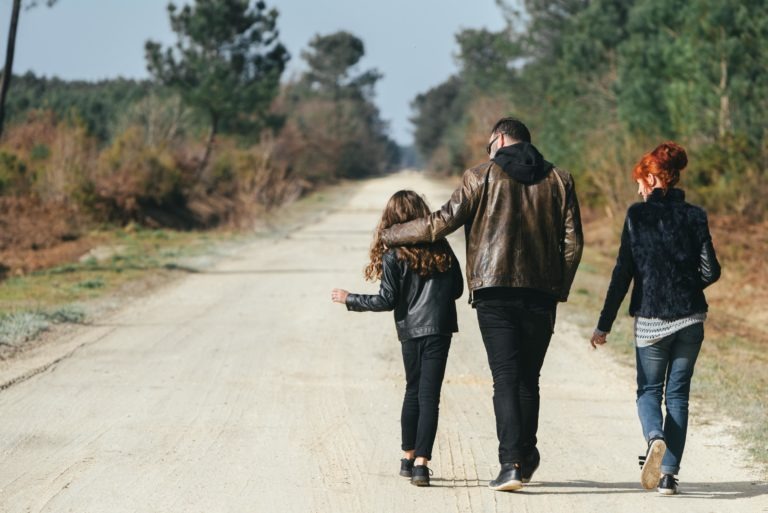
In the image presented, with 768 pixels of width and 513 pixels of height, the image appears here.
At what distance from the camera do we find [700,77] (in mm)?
22562

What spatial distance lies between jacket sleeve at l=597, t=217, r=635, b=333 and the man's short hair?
0.72m

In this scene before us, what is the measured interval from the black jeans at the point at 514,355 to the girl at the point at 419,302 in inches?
10.4

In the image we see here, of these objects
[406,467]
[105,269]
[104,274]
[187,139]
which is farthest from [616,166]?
[187,139]

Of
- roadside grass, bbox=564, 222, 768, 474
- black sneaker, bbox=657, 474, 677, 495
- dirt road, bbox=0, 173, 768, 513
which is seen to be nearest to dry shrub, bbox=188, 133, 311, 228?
roadside grass, bbox=564, 222, 768, 474

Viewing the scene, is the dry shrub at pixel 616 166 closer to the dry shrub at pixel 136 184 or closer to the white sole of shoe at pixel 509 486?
the dry shrub at pixel 136 184

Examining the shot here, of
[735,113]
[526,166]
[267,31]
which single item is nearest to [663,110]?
[735,113]

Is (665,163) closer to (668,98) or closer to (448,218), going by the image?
(448,218)

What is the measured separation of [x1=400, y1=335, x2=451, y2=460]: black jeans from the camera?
5836mm

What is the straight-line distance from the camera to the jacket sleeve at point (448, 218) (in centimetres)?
558

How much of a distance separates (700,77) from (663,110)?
3.46 meters

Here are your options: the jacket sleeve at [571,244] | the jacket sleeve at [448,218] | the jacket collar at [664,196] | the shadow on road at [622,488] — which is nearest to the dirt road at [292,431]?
the shadow on road at [622,488]

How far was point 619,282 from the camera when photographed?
5.81 m

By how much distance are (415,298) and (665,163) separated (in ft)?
4.96

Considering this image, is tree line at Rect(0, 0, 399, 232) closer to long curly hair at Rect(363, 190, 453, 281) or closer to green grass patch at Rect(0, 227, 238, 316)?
green grass patch at Rect(0, 227, 238, 316)
